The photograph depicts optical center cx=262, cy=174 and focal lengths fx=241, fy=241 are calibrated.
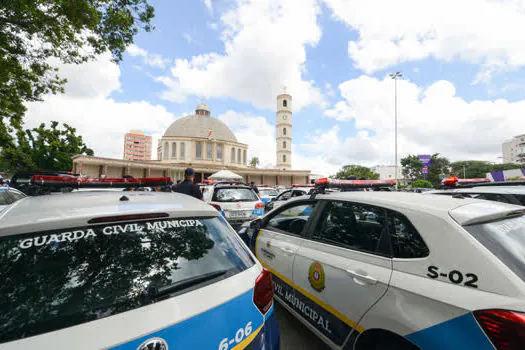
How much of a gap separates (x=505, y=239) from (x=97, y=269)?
2.39 meters

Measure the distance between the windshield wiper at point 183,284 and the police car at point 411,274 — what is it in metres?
1.12

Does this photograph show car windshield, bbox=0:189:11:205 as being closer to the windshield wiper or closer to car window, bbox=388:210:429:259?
the windshield wiper

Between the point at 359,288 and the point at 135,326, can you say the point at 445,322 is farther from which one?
the point at 135,326

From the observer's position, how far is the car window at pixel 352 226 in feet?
6.72

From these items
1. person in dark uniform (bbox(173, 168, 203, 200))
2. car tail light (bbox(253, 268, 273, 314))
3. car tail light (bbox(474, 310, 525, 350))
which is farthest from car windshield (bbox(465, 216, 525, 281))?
person in dark uniform (bbox(173, 168, 203, 200))

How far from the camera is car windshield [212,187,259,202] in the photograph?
7.04 m

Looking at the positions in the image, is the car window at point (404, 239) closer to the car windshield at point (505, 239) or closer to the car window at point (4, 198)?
the car windshield at point (505, 239)

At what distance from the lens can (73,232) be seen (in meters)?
1.29

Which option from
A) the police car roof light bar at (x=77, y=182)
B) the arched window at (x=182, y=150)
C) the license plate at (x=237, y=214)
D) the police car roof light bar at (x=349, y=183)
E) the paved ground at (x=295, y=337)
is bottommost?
the paved ground at (x=295, y=337)

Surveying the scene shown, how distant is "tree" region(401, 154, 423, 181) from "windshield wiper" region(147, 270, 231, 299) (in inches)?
2259

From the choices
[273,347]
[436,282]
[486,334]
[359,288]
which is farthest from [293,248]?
[486,334]

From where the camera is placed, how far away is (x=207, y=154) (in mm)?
53875

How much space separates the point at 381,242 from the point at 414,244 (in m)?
0.26

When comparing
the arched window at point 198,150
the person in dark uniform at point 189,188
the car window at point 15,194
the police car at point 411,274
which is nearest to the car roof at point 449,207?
the police car at point 411,274
